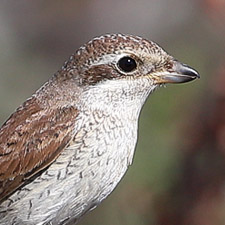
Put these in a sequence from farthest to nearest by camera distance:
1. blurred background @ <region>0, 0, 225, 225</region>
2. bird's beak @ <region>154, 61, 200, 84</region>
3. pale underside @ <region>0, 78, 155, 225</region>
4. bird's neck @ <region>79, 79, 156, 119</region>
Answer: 1. blurred background @ <region>0, 0, 225, 225</region>
2. bird's beak @ <region>154, 61, 200, 84</region>
3. bird's neck @ <region>79, 79, 156, 119</region>
4. pale underside @ <region>0, 78, 155, 225</region>

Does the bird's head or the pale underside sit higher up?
the bird's head

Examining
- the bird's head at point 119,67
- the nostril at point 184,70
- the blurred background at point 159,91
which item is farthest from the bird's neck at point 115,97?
the blurred background at point 159,91

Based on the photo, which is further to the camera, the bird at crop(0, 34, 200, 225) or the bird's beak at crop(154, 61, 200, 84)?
the bird's beak at crop(154, 61, 200, 84)

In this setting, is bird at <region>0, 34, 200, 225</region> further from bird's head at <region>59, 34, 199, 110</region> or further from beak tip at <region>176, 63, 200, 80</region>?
beak tip at <region>176, 63, 200, 80</region>

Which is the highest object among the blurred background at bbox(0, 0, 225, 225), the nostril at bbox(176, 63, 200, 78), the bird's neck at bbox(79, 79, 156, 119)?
the blurred background at bbox(0, 0, 225, 225)

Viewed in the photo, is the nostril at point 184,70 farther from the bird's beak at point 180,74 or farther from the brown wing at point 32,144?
the brown wing at point 32,144

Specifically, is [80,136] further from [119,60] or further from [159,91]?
[159,91]

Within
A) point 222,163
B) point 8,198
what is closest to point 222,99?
point 222,163

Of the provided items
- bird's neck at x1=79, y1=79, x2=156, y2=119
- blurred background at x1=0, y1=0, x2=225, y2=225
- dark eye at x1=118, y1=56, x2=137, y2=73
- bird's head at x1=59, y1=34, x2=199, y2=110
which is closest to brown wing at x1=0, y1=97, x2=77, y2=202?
bird's neck at x1=79, y1=79, x2=156, y2=119

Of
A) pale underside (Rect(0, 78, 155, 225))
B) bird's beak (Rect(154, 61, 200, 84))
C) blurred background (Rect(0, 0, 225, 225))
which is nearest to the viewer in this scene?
pale underside (Rect(0, 78, 155, 225))

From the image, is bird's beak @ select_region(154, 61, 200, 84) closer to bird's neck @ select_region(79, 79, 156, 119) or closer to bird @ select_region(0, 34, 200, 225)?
bird @ select_region(0, 34, 200, 225)
